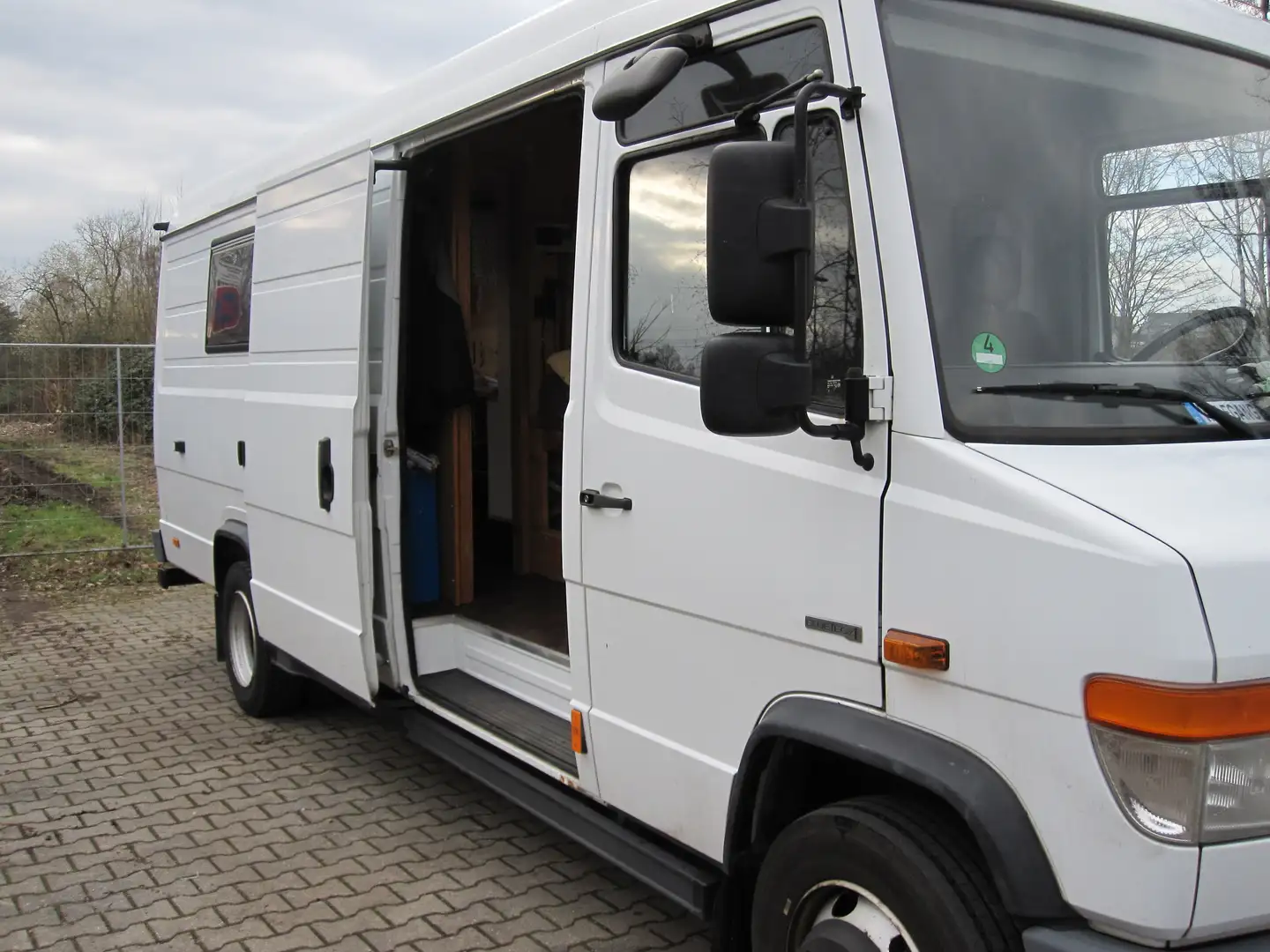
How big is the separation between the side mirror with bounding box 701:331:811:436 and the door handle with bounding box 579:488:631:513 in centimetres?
80

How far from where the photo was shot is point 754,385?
7.76 feet

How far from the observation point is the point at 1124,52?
2.69 metres

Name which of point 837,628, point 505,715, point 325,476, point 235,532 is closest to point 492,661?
point 505,715

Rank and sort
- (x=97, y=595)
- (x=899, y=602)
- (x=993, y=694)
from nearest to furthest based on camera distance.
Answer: (x=993, y=694), (x=899, y=602), (x=97, y=595)

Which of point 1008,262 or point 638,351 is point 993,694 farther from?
point 638,351

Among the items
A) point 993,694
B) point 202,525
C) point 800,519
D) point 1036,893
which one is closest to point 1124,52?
point 800,519

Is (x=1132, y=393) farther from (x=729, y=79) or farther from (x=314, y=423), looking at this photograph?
(x=314, y=423)

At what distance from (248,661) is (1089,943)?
17.4ft

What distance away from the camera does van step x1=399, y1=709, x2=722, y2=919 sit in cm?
317

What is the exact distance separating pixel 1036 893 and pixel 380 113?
3887 millimetres

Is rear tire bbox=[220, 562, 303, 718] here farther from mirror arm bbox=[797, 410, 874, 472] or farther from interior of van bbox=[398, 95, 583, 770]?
mirror arm bbox=[797, 410, 874, 472]

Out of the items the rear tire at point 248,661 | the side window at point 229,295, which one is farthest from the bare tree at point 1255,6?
the rear tire at point 248,661

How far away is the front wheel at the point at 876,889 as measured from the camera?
227cm

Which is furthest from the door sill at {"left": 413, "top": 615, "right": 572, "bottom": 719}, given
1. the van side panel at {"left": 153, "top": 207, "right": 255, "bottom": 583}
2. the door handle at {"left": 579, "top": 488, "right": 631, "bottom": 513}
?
the van side panel at {"left": 153, "top": 207, "right": 255, "bottom": 583}
